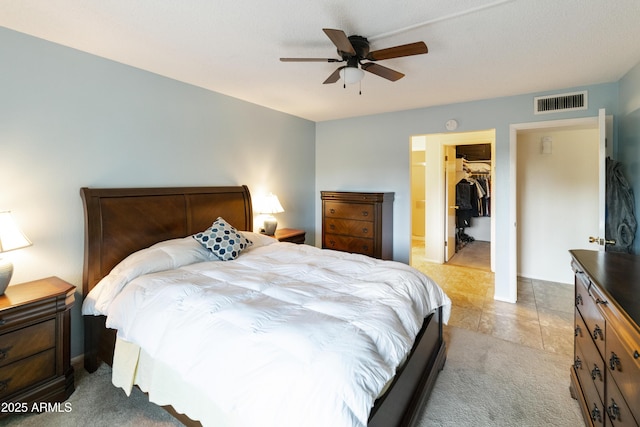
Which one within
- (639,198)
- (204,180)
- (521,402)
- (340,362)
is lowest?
(521,402)

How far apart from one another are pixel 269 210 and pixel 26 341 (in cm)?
244

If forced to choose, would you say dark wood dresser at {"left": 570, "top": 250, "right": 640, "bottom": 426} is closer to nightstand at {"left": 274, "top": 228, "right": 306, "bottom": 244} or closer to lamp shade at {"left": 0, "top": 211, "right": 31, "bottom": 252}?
nightstand at {"left": 274, "top": 228, "right": 306, "bottom": 244}

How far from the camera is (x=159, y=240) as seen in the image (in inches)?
110

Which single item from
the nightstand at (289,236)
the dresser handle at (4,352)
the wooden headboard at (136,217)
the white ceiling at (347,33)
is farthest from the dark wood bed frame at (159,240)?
the white ceiling at (347,33)

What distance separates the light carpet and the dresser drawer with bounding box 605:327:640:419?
0.81 m

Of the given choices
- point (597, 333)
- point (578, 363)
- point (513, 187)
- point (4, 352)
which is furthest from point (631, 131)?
point (4, 352)

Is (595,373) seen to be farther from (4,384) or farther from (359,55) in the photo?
(4,384)

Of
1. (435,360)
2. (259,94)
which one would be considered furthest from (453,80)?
(435,360)

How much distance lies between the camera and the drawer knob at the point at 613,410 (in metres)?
1.24

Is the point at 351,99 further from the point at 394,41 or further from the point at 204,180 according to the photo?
the point at 204,180

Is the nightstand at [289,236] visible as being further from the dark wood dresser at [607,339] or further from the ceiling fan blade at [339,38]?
the dark wood dresser at [607,339]

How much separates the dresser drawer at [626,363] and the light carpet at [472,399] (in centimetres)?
81

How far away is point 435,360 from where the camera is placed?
7.14 ft

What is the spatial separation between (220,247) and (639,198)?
349cm
